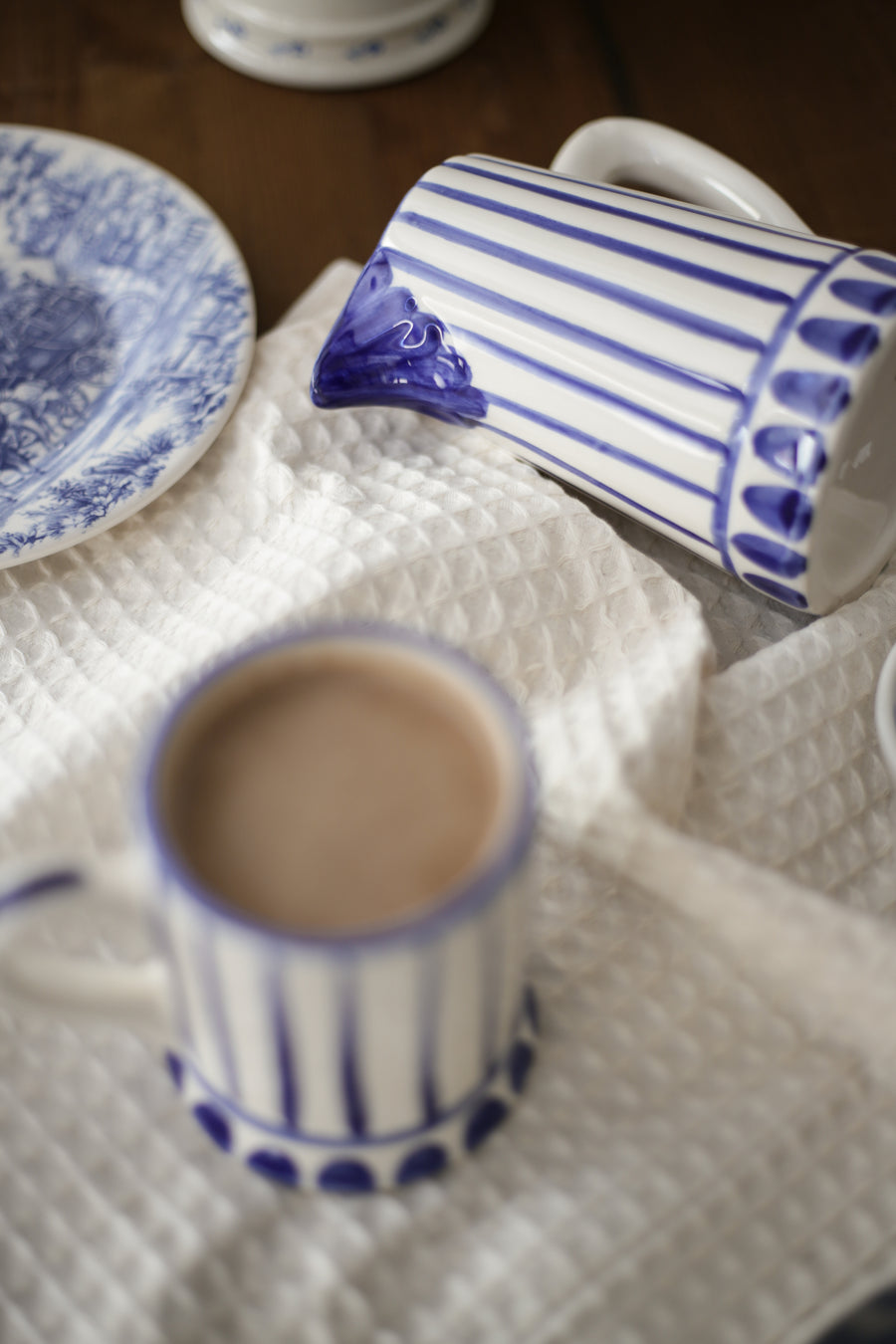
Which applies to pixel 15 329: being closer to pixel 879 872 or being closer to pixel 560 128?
pixel 560 128


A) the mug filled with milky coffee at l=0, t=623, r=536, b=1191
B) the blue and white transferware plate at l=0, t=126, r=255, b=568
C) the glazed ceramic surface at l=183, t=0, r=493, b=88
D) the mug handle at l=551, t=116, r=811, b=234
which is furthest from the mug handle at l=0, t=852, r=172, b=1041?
the glazed ceramic surface at l=183, t=0, r=493, b=88

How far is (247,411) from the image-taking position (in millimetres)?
415

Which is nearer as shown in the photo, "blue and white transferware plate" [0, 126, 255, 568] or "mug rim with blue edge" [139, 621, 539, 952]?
"mug rim with blue edge" [139, 621, 539, 952]

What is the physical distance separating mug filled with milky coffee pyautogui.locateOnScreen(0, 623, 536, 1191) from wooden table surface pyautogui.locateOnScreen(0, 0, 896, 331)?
1.00 feet

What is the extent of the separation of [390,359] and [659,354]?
0.10 metres

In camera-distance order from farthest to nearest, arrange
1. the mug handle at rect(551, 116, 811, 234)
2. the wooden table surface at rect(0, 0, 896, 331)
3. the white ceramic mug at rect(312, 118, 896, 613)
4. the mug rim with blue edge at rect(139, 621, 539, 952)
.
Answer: the wooden table surface at rect(0, 0, 896, 331), the mug handle at rect(551, 116, 811, 234), the white ceramic mug at rect(312, 118, 896, 613), the mug rim with blue edge at rect(139, 621, 539, 952)

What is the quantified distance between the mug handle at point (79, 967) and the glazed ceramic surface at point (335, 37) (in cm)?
48

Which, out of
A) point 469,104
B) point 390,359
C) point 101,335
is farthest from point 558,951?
point 469,104

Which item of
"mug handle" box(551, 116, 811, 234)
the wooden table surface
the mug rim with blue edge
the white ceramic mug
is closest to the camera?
the mug rim with blue edge

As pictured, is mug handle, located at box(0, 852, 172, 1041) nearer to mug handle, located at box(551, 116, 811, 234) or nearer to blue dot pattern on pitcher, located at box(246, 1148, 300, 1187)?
blue dot pattern on pitcher, located at box(246, 1148, 300, 1187)

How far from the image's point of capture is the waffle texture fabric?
0.85 ft

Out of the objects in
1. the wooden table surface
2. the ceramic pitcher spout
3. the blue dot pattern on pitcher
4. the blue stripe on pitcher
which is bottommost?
the blue dot pattern on pitcher

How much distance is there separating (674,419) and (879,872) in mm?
138

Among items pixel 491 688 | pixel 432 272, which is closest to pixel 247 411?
pixel 432 272
